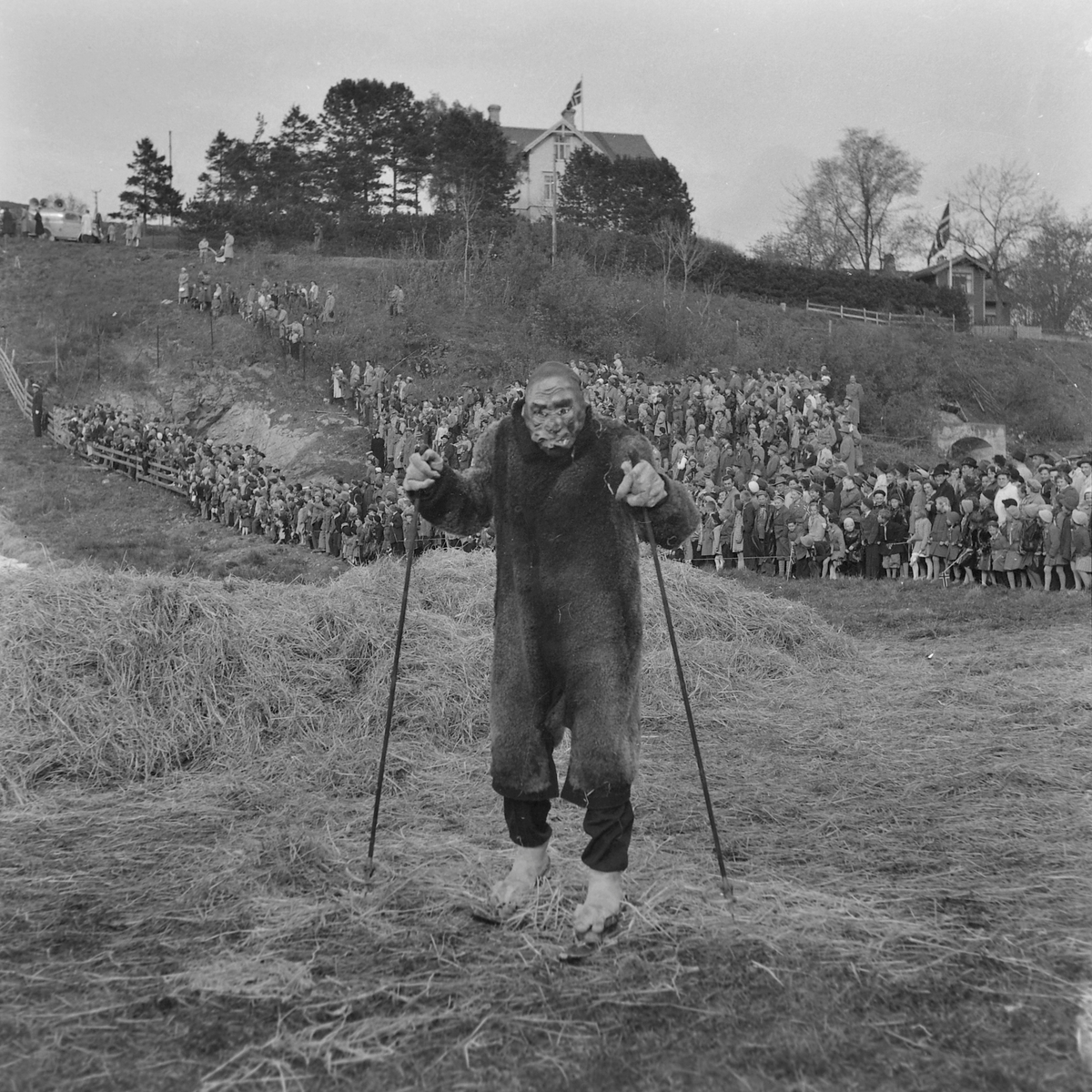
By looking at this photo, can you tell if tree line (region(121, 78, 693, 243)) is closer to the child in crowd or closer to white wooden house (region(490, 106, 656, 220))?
white wooden house (region(490, 106, 656, 220))

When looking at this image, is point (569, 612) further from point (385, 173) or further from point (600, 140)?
point (600, 140)

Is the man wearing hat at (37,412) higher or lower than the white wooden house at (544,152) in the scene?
lower

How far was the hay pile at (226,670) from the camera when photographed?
6340 millimetres

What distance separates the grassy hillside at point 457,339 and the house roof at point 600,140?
2151cm

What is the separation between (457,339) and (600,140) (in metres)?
38.3

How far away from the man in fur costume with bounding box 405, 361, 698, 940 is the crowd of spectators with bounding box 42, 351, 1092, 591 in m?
5.20

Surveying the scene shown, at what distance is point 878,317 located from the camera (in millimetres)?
49438

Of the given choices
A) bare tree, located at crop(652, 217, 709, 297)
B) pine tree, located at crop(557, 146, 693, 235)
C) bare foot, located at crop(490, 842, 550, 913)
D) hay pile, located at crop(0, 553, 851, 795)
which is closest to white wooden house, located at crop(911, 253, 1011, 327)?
pine tree, located at crop(557, 146, 693, 235)

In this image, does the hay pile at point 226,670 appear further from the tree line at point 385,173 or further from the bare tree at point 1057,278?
the bare tree at point 1057,278

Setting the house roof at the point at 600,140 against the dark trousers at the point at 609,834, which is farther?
the house roof at the point at 600,140

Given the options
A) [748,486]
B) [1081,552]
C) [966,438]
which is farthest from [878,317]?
[1081,552]

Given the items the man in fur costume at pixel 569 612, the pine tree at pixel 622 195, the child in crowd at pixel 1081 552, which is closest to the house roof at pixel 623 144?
the pine tree at pixel 622 195

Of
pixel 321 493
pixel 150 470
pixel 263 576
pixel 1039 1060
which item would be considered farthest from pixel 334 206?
pixel 1039 1060

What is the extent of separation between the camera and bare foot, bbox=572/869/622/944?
3863 millimetres
